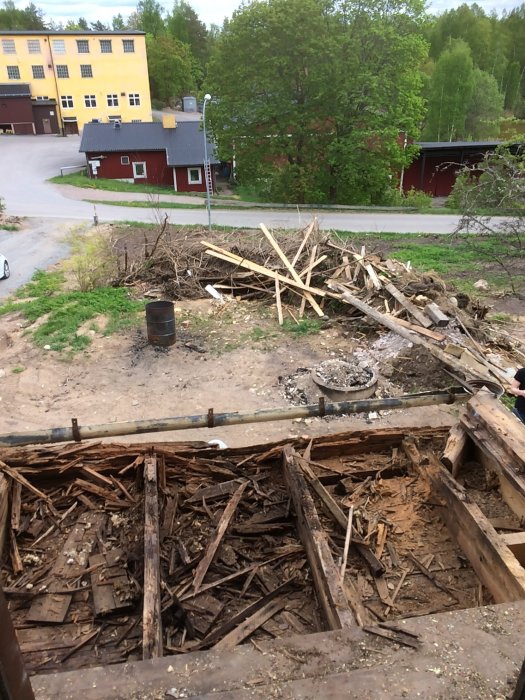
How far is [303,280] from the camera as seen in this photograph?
48.3 feet

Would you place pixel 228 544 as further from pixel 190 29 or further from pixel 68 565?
pixel 190 29

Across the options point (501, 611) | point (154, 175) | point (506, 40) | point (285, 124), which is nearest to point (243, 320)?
point (501, 611)

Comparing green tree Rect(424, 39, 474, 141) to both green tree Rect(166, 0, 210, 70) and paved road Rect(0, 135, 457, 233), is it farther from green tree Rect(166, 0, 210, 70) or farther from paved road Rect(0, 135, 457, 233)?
green tree Rect(166, 0, 210, 70)

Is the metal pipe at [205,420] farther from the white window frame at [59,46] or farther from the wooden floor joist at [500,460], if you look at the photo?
the white window frame at [59,46]

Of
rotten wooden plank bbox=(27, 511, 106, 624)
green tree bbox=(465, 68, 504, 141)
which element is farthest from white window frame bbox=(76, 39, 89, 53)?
rotten wooden plank bbox=(27, 511, 106, 624)

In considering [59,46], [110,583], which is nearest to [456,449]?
[110,583]

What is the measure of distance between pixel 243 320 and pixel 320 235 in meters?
4.92

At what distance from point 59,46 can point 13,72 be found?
6.37m

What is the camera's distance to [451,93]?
5519 centimetres

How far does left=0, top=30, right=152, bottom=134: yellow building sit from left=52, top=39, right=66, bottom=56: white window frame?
0.10 m

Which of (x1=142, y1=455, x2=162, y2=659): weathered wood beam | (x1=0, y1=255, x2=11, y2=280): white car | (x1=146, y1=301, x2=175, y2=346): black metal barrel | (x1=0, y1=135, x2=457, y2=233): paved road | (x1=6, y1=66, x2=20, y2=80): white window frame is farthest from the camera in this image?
(x1=6, y1=66, x2=20, y2=80): white window frame

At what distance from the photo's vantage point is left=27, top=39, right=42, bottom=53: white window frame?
192 ft

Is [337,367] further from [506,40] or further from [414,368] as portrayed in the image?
[506,40]

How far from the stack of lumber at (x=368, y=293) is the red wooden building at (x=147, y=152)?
27.8 meters
